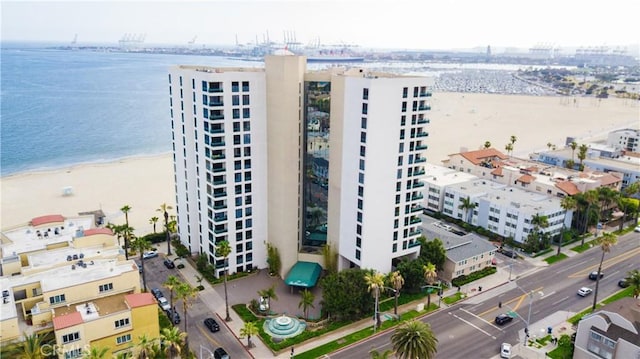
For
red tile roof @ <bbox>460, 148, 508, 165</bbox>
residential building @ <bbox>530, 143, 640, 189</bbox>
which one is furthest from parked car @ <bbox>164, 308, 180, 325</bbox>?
residential building @ <bbox>530, 143, 640, 189</bbox>

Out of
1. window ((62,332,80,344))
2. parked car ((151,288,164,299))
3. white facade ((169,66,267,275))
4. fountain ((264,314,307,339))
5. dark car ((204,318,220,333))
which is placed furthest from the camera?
white facade ((169,66,267,275))

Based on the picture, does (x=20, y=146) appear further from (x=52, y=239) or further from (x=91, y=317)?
(x=91, y=317)

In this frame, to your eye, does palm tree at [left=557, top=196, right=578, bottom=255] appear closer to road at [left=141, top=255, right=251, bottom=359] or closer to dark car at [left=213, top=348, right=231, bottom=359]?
road at [left=141, top=255, right=251, bottom=359]

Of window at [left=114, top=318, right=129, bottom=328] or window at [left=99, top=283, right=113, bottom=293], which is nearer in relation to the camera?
window at [left=114, top=318, right=129, bottom=328]

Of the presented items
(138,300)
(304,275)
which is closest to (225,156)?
(304,275)

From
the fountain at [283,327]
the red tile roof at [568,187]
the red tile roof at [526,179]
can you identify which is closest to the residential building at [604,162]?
the red tile roof at [568,187]

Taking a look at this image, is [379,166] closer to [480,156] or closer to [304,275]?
[304,275]
